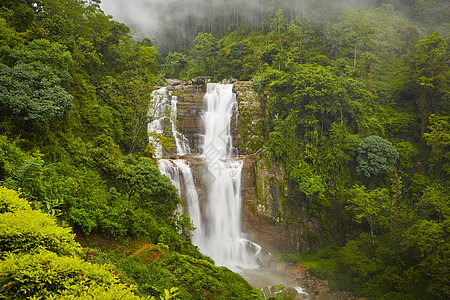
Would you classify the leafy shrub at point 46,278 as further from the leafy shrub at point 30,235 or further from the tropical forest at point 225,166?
the leafy shrub at point 30,235

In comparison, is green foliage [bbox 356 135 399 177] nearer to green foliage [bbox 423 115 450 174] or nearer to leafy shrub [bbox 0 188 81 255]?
green foliage [bbox 423 115 450 174]

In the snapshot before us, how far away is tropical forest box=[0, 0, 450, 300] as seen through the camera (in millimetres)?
5496

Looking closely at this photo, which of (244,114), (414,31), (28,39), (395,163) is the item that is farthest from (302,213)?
(414,31)

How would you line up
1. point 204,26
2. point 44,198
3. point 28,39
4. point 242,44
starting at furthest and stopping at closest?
1. point 204,26
2. point 242,44
3. point 28,39
4. point 44,198

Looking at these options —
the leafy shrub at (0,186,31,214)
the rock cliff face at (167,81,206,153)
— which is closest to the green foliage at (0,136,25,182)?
the leafy shrub at (0,186,31,214)

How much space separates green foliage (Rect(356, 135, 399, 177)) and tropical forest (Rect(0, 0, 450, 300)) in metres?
0.14

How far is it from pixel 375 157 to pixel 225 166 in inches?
438

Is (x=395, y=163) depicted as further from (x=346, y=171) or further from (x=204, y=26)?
(x=204, y=26)

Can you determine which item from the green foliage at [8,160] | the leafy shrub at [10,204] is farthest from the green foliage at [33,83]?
the leafy shrub at [10,204]

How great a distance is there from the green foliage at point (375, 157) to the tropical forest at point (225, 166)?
136 millimetres

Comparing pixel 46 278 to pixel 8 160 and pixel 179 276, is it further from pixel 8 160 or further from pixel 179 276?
pixel 8 160

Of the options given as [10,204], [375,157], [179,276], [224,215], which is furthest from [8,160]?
[375,157]

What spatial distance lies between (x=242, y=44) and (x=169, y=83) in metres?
13.0

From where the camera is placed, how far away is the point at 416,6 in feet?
123
